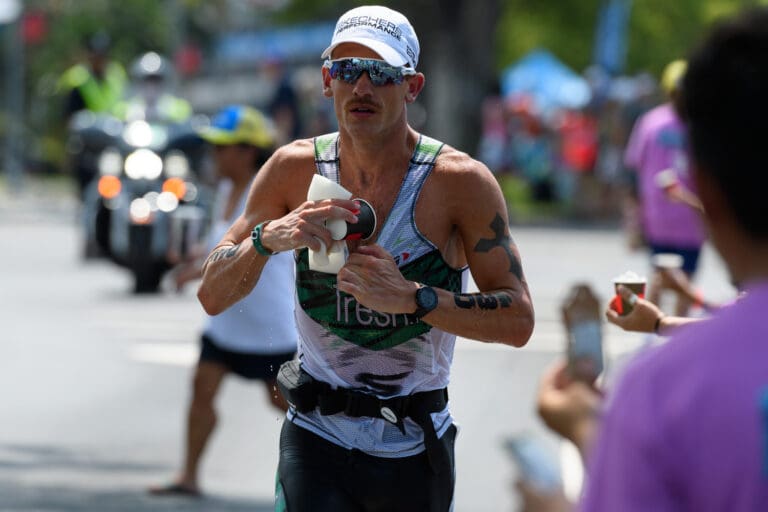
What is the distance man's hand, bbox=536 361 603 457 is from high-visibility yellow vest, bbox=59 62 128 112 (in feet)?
56.8

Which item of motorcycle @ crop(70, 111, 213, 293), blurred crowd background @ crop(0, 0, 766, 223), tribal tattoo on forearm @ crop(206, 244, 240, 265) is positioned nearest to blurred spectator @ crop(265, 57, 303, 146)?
blurred crowd background @ crop(0, 0, 766, 223)

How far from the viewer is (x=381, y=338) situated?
4.50 m

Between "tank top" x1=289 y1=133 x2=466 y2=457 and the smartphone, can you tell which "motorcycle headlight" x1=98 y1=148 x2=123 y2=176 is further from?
the smartphone

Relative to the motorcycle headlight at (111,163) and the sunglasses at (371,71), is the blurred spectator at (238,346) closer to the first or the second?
the sunglasses at (371,71)

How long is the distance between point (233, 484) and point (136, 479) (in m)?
0.49

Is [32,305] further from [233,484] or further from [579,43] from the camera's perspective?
[579,43]

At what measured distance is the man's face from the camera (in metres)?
4.41

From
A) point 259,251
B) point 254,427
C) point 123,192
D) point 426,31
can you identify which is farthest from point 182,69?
point 259,251

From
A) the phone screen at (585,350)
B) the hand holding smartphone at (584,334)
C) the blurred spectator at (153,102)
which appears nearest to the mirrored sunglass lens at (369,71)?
the hand holding smartphone at (584,334)

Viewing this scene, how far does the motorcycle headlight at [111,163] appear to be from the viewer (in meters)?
16.3

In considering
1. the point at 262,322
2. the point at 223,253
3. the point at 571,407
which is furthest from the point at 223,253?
the point at 262,322

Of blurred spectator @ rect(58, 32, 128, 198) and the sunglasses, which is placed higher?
the sunglasses

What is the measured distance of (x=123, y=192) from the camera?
52.7 feet

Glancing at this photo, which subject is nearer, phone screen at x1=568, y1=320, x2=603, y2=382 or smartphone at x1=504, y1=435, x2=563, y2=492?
smartphone at x1=504, y1=435, x2=563, y2=492
